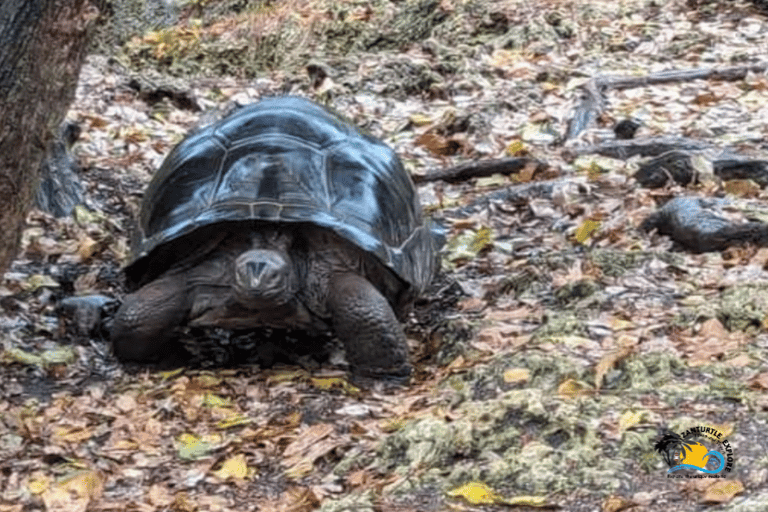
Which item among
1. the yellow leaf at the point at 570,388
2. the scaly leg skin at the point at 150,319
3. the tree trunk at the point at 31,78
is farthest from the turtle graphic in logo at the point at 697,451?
the scaly leg skin at the point at 150,319

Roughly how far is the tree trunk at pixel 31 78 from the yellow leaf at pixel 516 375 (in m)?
1.69

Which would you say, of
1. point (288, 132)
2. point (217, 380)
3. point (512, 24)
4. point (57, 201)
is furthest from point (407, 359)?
point (512, 24)

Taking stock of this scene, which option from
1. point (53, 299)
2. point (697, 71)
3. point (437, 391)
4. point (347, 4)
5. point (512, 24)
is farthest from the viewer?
point (347, 4)

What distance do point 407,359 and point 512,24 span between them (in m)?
5.78

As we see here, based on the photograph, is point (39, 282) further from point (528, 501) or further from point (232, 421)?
point (528, 501)

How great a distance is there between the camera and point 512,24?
1038 cm

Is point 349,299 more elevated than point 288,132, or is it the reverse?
point 288,132

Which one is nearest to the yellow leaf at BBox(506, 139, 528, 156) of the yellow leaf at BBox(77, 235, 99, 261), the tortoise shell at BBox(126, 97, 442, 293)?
the tortoise shell at BBox(126, 97, 442, 293)

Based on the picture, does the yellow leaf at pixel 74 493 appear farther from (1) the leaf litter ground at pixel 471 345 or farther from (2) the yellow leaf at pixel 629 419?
(2) the yellow leaf at pixel 629 419

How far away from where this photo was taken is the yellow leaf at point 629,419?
12.6 ft

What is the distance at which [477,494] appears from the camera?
361cm

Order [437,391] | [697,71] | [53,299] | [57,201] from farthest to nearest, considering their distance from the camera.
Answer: [697,71] → [57,201] → [53,299] → [437,391]

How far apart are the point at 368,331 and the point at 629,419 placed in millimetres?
1428

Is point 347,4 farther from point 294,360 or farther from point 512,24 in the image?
point 294,360
